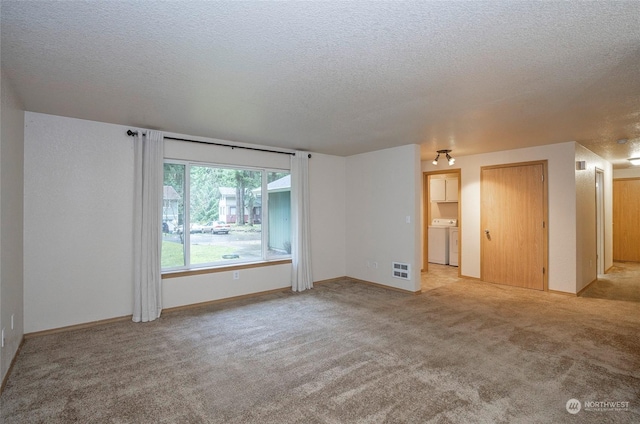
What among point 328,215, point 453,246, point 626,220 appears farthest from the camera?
point 626,220

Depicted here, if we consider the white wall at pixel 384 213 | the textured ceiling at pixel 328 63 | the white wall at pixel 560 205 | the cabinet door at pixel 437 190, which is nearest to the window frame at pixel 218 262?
the textured ceiling at pixel 328 63

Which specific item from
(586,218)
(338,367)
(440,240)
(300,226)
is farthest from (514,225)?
(338,367)

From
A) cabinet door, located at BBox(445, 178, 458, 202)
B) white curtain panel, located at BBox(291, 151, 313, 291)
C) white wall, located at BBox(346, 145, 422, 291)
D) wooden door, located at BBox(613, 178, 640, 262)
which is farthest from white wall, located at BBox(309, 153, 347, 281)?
wooden door, located at BBox(613, 178, 640, 262)

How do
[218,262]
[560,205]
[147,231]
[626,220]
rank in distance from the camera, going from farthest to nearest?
[626,220] → [560,205] → [218,262] → [147,231]

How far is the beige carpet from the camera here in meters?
2.21

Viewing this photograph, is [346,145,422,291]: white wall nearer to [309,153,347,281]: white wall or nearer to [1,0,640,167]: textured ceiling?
[309,153,347,281]: white wall

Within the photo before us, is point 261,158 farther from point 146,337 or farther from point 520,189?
point 520,189

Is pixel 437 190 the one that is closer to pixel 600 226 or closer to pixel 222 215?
pixel 600 226

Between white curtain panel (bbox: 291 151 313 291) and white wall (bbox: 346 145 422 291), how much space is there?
1127 mm

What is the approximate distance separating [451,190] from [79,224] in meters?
7.89

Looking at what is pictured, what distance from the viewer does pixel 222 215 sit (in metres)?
5.13

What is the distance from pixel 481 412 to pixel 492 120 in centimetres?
321

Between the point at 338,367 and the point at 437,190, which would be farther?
the point at 437,190

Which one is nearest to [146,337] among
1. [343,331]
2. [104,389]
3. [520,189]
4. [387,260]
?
[104,389]
